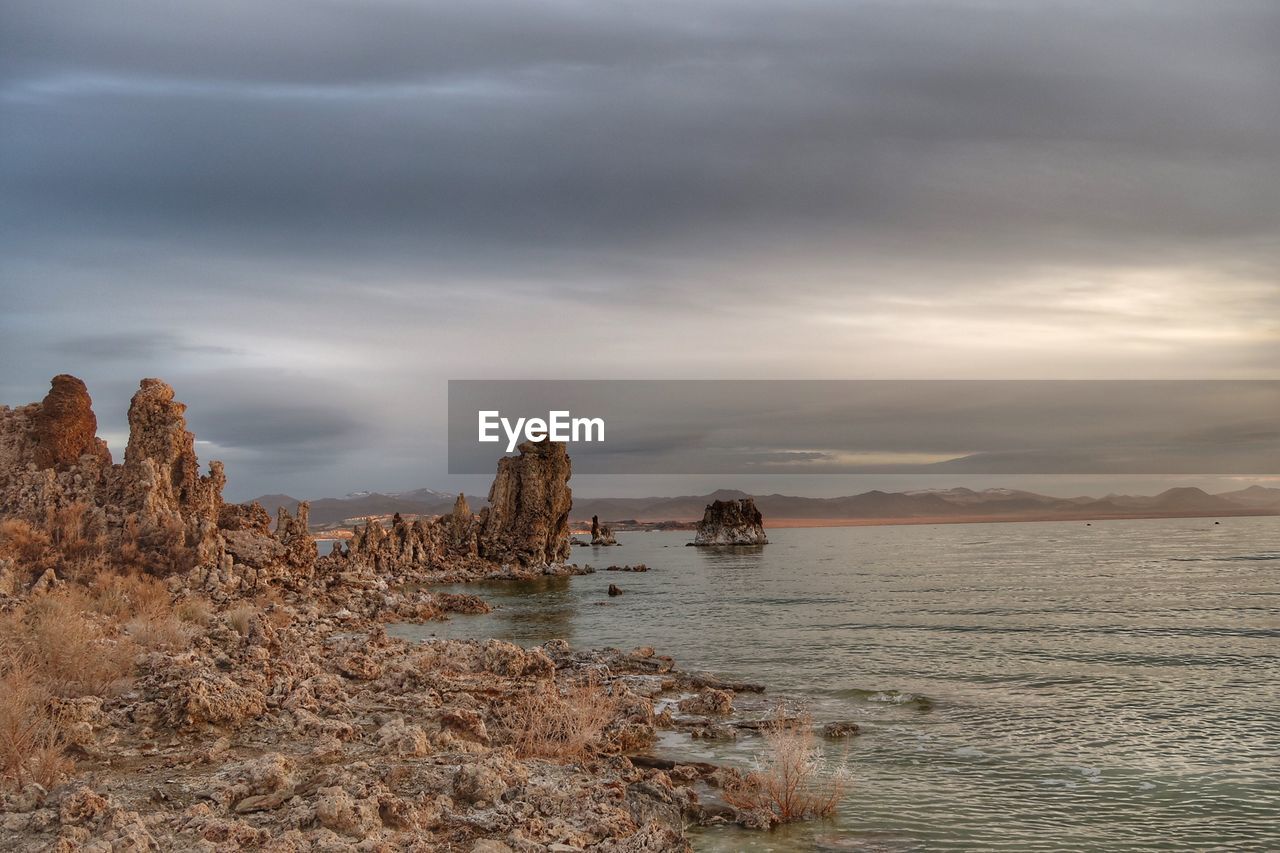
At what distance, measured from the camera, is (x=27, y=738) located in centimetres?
947

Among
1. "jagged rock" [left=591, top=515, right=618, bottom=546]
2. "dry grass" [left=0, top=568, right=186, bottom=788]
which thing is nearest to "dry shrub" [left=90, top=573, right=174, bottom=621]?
"dry grass" [left=0, top=568, right=186, bottom=788]

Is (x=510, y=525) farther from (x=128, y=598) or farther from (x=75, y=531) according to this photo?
(x=128, y=598)

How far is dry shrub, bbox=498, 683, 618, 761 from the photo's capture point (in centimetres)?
1215

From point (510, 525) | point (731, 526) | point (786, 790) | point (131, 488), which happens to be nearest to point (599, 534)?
point (731, 526)

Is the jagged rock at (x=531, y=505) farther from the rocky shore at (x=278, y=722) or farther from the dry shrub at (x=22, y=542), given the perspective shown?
the dry shrub at (x=22, y=542)

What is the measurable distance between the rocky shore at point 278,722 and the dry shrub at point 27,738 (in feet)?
0.09

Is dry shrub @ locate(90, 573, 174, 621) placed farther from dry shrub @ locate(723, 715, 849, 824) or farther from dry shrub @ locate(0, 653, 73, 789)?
dry shrub @ locate(723, 715, 849, 824)

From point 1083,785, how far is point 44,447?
33101 mm

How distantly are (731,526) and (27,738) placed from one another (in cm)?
13484

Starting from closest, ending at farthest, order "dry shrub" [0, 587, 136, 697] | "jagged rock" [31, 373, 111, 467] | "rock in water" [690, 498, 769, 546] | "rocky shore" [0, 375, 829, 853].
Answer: "rocky shore" [0, 375, 829, 853] < "dry shrub" [0, 587, 136, 697] < "jagged rock" [31, 373, 111, 467] < "rock in water" [690, 498, 769, 546]

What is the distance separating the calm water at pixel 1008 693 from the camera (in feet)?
35.0

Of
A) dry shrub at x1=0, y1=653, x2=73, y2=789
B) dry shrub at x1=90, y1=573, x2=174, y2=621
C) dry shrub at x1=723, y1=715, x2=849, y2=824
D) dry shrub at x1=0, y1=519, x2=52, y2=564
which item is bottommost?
dry shrub at x1=723, y1=715, x2=849, y2=824

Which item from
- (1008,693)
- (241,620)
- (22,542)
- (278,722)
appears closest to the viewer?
(278,722)

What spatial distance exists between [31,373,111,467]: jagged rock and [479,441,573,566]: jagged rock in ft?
164
